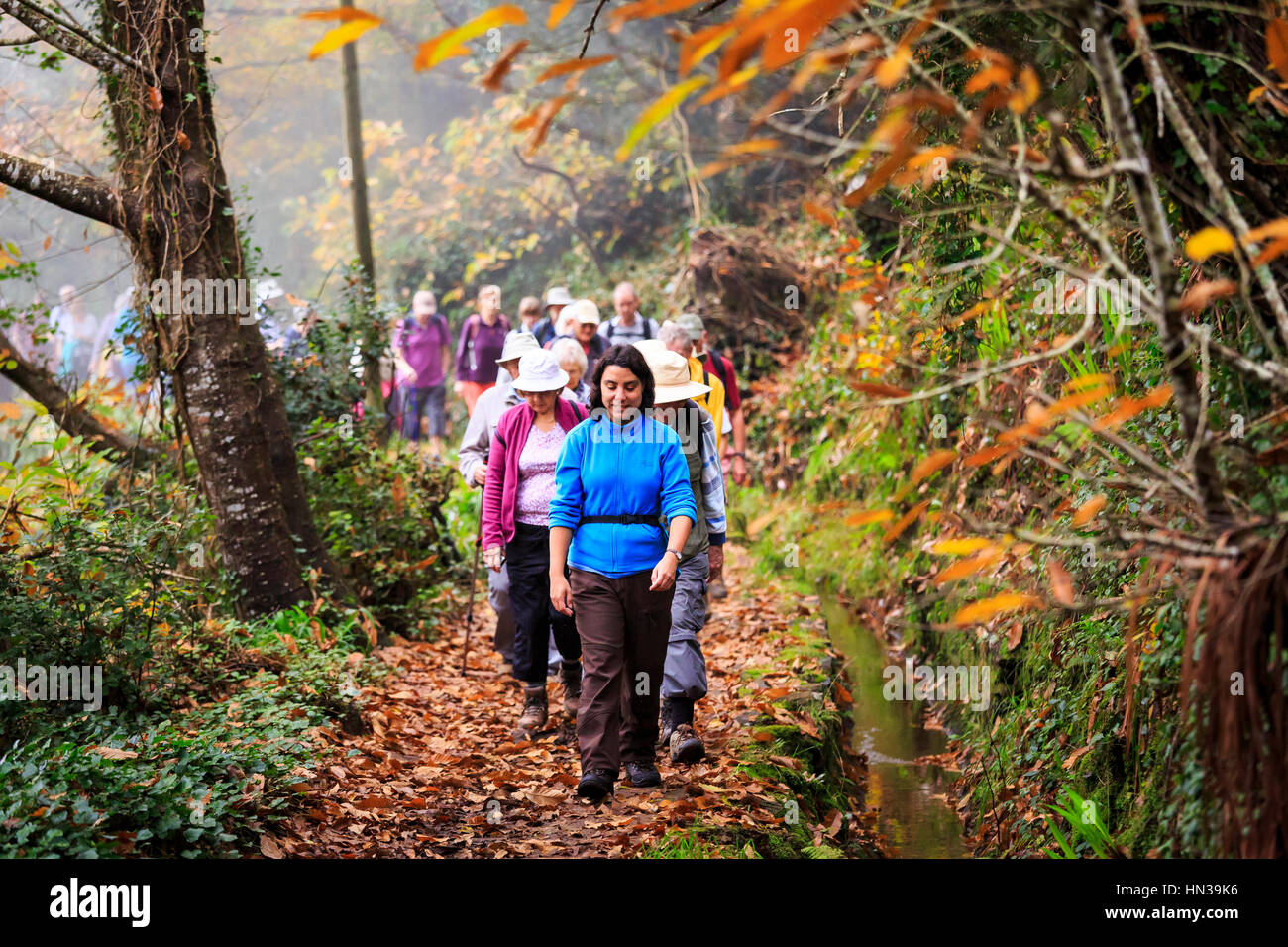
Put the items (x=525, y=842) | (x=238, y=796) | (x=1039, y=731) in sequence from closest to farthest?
1. (x=238, y=796)
2. (x=525, y=842)
3. (x=1039, y=731)

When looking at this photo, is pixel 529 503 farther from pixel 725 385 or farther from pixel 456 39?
pixel 456 39

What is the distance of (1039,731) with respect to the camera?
551 cm

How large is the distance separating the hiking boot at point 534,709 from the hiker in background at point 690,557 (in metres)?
0.87

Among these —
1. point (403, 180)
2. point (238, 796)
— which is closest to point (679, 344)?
point (238, 796)

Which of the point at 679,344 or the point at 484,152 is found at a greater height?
the point at 484,152

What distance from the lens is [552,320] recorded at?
11273 millimetres

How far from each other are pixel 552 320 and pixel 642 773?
6.38 m

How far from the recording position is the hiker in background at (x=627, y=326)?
1005 cm

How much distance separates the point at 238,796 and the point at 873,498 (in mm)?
6890

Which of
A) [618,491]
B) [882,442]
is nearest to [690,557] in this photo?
[618,491]

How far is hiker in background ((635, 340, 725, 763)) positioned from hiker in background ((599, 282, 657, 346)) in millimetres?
3250

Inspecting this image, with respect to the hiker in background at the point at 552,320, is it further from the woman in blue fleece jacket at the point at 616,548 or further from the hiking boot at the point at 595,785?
the hiking boot at the point at 595,785

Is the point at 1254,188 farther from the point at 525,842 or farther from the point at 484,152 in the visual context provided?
the point at 484,152

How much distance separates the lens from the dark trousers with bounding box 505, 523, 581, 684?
680 cm
